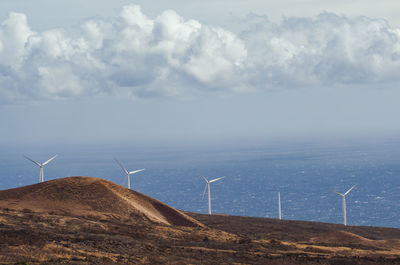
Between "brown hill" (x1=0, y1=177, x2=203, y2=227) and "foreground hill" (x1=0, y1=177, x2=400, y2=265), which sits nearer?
"foreground hill" (x1=0, y1=177, x2=400, y2=265)

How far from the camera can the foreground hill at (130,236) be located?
118ft

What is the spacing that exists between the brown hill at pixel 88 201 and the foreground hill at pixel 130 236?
10 cm

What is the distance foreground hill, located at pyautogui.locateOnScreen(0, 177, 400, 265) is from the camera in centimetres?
3594

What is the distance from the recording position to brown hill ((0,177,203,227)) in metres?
55.3

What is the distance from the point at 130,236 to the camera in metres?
43.5

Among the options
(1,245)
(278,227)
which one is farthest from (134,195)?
(1,245)

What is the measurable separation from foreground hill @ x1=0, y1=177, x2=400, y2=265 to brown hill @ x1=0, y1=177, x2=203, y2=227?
0.34 ft

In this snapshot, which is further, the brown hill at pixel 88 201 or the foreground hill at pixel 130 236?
the brown hill at pixel 88 201

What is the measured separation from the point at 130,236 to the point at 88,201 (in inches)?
643

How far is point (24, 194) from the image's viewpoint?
60.3 meters

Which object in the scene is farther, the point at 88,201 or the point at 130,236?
the point at 88,201

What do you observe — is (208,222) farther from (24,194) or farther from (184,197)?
(184,197)

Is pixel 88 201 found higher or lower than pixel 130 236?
higher

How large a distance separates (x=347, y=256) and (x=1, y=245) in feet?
86.9
